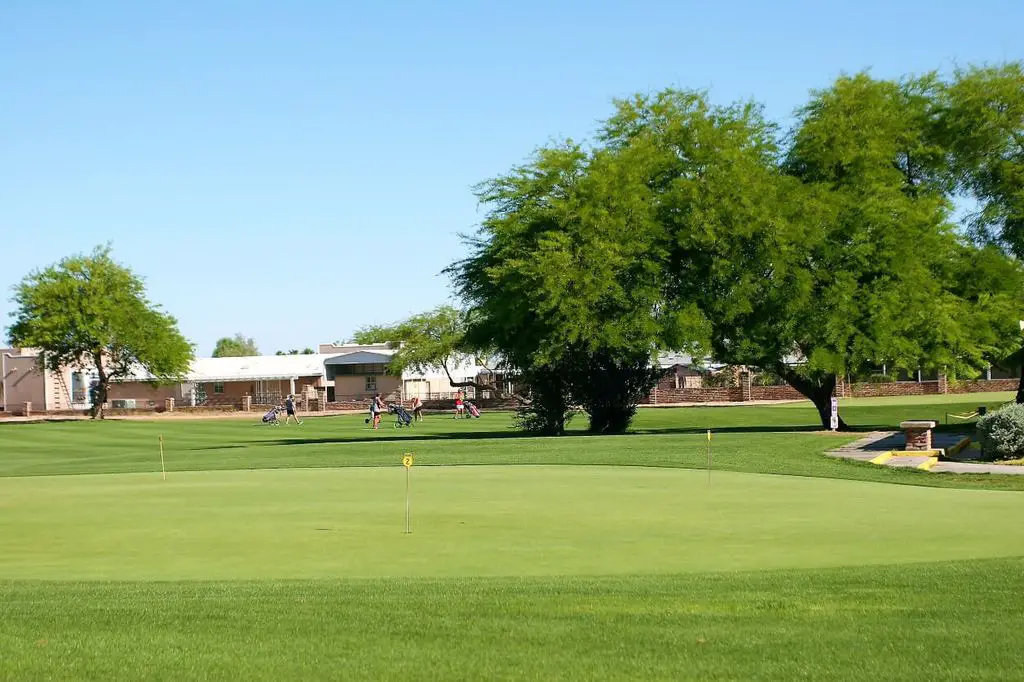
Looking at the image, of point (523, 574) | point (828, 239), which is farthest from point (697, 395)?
point (523, 574)

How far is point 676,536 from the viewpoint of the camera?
14.3 metres

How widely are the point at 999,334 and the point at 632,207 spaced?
11.8 metres

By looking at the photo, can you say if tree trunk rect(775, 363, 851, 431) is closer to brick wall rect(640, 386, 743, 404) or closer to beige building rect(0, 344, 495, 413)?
brick wall rect(640, 386, 743, 404)

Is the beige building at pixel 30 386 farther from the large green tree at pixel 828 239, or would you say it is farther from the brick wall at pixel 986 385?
the large green tree at pixel 828 239

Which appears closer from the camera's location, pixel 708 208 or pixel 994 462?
pixel 994 462

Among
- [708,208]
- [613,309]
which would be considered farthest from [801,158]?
[613,309]

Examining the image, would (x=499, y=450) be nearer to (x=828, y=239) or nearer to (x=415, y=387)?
(x=828, y=239)

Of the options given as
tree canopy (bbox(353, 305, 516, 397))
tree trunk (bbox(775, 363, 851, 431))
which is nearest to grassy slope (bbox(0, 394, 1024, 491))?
tree trunk (bbox(775, 363, 851, 431))

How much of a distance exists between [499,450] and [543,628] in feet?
75.5

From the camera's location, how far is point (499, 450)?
103 feet

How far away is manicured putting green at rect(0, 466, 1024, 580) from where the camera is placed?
41.2 ft

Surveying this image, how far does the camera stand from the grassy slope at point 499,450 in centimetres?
2517

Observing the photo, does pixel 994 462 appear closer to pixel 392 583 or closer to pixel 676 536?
pixel 676 536

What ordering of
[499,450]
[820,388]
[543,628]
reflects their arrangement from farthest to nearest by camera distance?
[820,388] → [499,450] → [543,628]
